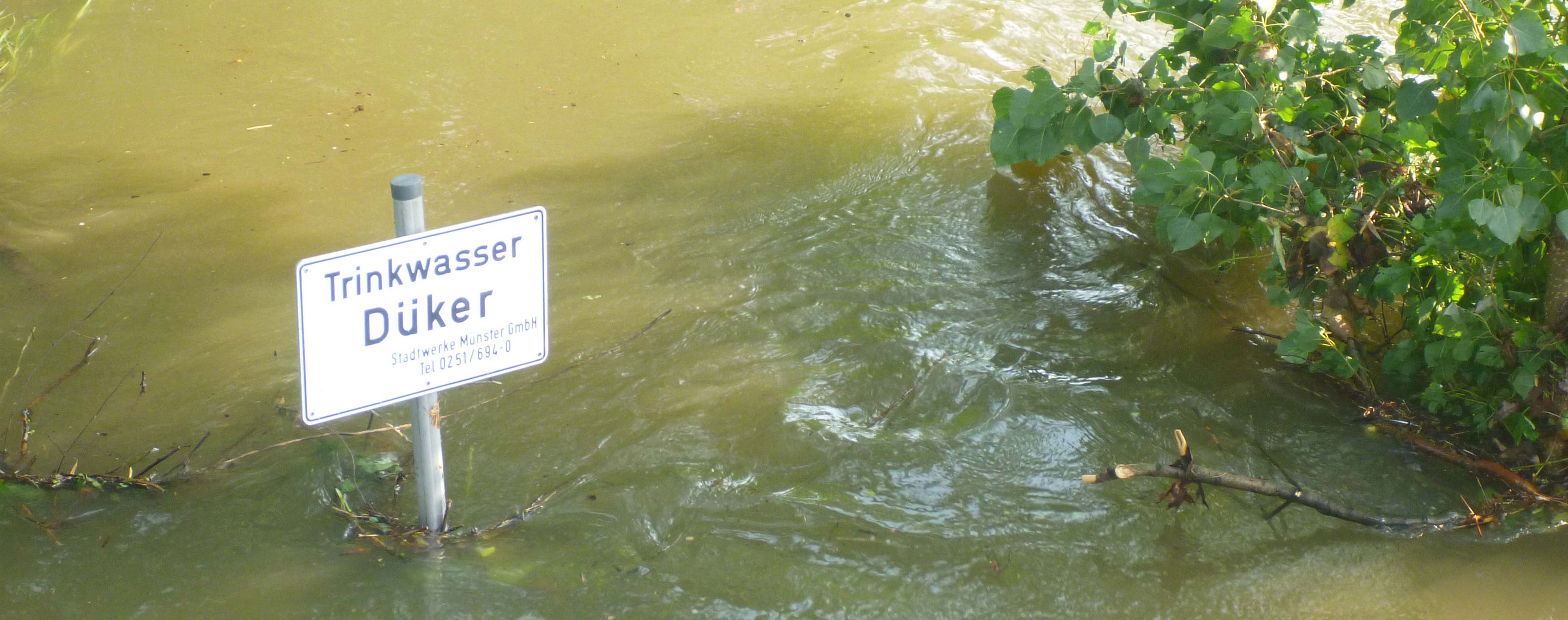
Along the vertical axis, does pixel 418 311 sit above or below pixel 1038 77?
below

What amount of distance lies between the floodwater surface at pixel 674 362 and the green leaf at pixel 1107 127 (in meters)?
0.69

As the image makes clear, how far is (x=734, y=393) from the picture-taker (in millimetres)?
3172

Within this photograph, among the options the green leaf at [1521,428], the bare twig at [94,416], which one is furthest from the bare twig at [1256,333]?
the bare twig at [94,416]

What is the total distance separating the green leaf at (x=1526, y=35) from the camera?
87.3 inches

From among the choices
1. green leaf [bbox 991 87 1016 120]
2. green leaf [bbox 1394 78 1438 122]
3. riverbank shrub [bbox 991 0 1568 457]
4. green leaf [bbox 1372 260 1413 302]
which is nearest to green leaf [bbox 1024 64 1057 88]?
riverbank shrub [bbox 991 0 1568 457]

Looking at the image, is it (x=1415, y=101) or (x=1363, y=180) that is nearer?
(x=1415, y=101)

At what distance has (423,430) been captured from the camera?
7.38ft

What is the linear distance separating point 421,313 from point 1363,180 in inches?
102

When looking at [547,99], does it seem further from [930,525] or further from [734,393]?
[930,525]

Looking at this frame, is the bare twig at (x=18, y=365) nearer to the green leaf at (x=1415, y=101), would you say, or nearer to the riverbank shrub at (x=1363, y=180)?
the riverbank shrub at (x=1363, y=180)

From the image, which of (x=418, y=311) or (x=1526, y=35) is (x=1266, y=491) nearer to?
(x=1526, y=35)

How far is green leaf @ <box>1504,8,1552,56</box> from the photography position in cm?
222

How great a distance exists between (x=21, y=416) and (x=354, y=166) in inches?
70.9

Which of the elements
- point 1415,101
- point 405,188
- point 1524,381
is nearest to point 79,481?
point 405,188
